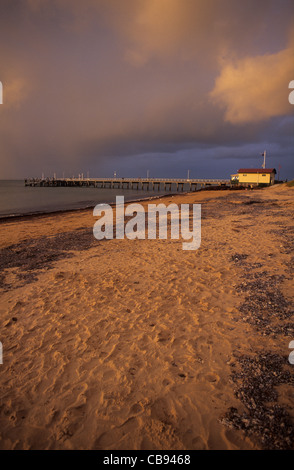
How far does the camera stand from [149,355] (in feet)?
12.0

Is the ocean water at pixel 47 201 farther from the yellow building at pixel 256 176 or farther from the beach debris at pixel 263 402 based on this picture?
the beach debris at pixel 263 402

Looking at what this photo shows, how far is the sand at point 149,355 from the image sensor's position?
257 cm

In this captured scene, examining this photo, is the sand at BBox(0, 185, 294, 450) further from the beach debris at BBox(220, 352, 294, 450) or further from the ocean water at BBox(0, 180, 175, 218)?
the ocean water at BBox(0, 180, 175, 218)

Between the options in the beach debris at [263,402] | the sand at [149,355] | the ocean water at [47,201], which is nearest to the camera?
the beach debris at [263,402]

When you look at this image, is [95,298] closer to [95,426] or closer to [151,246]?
[95,426]

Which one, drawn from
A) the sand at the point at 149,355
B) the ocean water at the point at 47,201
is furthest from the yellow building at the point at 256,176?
the sand at the point at 149,355

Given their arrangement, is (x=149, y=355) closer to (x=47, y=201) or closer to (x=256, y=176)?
(x=47, y=201)

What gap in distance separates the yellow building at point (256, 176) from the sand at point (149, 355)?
49.9 metres

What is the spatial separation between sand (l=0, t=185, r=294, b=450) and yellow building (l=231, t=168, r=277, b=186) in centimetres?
4988

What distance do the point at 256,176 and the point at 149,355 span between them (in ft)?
183

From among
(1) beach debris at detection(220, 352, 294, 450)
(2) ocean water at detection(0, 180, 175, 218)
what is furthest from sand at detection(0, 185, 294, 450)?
(2) ocean water at detection(0, 180, 175, 218)

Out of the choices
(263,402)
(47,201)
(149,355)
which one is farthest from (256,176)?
(263,402)
